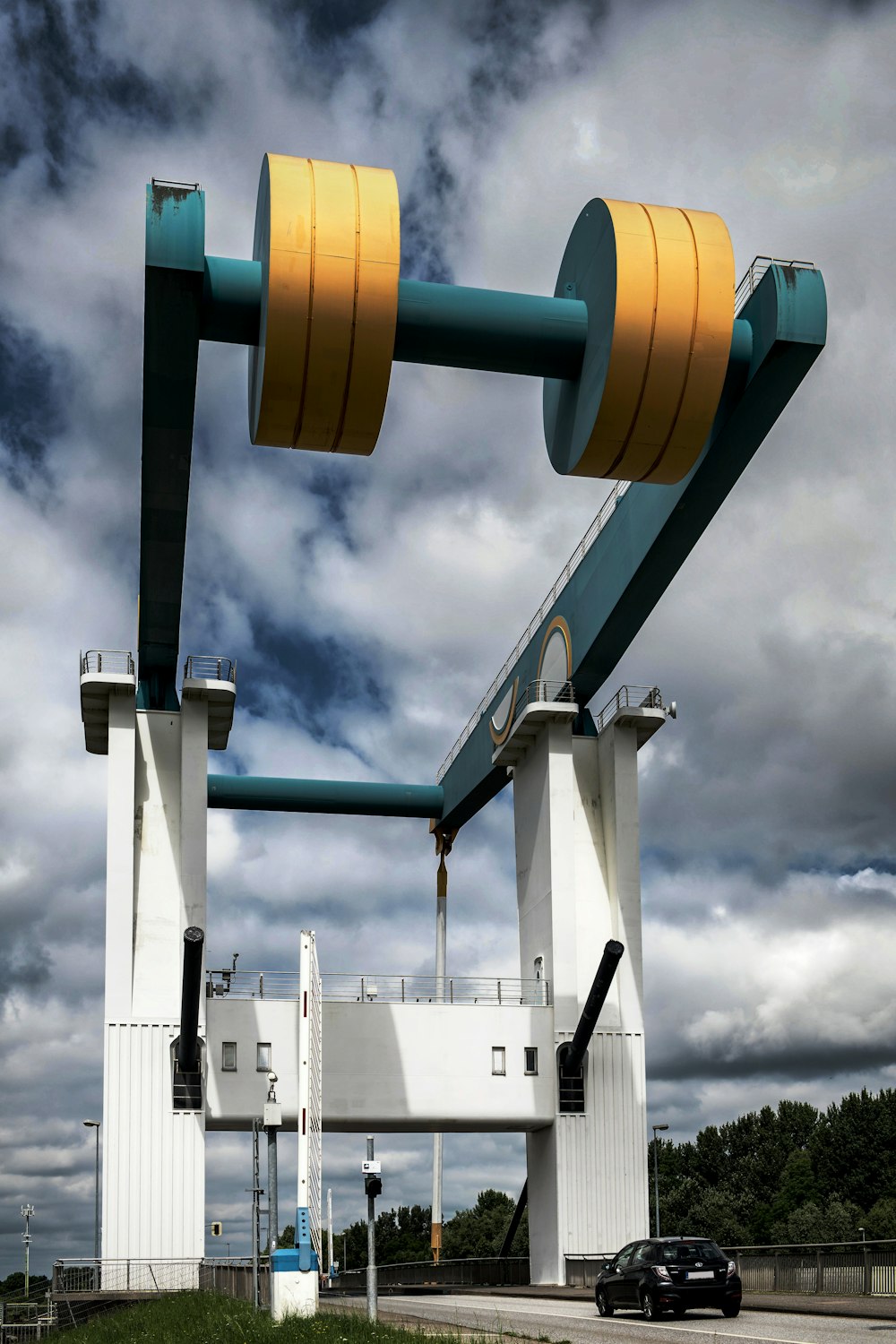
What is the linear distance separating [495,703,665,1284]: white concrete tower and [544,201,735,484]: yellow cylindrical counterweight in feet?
40.4

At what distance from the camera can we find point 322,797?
42.0 m

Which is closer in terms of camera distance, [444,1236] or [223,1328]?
[223,1328]

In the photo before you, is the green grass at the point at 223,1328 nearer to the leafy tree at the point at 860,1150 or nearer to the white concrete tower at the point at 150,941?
the white concrete tower at the point at 150,941

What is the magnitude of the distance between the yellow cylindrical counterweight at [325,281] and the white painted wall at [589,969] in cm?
1466

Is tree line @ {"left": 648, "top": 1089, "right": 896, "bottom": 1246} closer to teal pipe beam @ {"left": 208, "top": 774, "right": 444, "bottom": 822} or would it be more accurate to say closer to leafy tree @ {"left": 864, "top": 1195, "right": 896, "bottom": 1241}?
leafy tree @ {"left": 864, "top": 1195, "right": 896, "bottom": 1241}

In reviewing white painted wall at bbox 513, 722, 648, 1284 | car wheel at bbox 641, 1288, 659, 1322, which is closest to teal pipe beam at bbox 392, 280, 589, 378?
white painted wall at bbox 513, 722, 648, 1284

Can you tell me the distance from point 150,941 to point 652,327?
689 inches

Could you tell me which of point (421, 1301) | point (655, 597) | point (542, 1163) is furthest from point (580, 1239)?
point (655, 597)

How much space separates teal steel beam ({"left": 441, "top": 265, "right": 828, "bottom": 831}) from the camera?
22.7m

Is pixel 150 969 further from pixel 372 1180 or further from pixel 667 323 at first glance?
pixel 667 323

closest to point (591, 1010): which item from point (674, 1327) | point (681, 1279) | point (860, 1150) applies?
point (681, 1279)

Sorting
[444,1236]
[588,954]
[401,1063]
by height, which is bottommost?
[444,1236]

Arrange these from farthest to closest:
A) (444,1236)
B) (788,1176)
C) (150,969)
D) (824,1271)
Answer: (444,1236), (788,1176), (150,969), (824,1271)

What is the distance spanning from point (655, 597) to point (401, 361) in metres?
9.61
